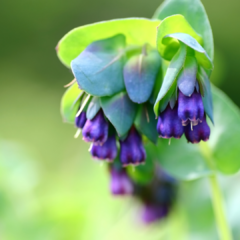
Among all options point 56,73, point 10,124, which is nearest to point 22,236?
point 10,124

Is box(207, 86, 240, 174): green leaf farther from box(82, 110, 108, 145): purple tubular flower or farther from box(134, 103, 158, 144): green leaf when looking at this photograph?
box(82, 110, 108, 145): purple tubular flower

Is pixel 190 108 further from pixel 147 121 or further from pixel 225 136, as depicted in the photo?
pixel 225 136

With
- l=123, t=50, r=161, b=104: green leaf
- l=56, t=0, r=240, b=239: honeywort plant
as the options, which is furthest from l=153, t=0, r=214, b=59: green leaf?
l=123, t=50, r=161, b=104: green leaf

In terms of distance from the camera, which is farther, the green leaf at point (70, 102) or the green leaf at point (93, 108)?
the green leaf at point (70, 102)

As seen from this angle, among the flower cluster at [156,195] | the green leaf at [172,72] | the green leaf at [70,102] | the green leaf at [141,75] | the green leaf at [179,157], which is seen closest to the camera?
the green leaf at [172,72]

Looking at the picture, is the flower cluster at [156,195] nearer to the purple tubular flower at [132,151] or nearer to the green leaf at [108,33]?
the purple tubular flower at [132,151]

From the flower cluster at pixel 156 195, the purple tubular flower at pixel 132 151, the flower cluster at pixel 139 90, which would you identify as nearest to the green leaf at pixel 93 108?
the flower cluster at pixel 139 90
